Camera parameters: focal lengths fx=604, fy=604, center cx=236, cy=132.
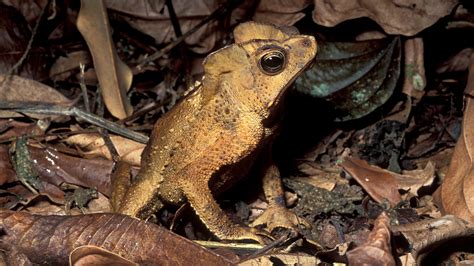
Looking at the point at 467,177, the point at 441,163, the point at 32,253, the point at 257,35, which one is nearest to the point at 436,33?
the point at 441,163

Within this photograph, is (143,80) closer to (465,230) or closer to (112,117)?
(112,117)

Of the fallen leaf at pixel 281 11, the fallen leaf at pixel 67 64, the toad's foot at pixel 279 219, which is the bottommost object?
the toad's foot at pixel 279 219

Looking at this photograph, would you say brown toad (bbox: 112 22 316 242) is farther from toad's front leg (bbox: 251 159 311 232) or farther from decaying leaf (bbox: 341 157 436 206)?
decaying leaf (bbox: 341 157 436 206)

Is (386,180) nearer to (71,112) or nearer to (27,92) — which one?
(71,112)

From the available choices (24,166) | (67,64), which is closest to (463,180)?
(24,166)

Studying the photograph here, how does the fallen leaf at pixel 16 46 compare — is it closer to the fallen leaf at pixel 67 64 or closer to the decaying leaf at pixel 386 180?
the fallen leaf at pixel 67 64

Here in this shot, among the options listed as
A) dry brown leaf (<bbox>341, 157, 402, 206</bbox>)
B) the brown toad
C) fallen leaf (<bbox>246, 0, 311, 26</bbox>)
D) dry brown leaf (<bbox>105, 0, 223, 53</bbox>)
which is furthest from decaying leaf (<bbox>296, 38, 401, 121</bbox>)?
the brown toad

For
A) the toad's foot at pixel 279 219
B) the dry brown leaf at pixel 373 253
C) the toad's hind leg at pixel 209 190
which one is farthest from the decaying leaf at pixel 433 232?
the toad's hind leg at pixel 209 190
